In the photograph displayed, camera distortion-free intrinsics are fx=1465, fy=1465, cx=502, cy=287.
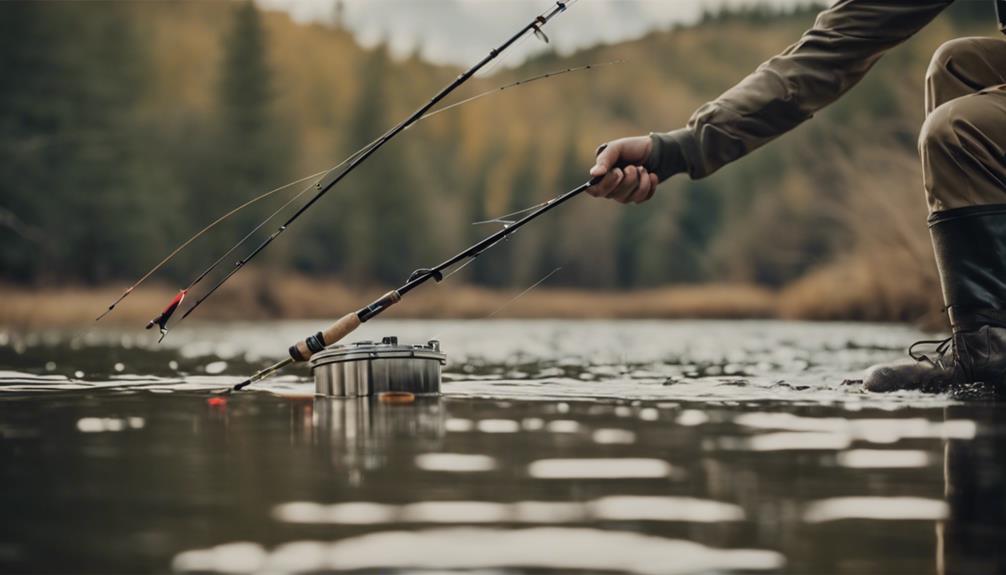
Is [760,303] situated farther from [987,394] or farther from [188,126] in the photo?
Answer: [188,126]

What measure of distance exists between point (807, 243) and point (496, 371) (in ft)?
164

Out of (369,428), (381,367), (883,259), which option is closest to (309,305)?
(883,259)

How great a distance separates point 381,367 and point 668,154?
5.44 ft

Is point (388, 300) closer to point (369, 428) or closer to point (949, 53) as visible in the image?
point (369, 428)

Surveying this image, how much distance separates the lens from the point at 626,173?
5266 millimetres

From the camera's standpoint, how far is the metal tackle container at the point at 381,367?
244 inches

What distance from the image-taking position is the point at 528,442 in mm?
4312

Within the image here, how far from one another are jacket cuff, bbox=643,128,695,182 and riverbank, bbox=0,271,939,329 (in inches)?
597

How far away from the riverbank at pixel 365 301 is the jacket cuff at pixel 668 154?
597 inches

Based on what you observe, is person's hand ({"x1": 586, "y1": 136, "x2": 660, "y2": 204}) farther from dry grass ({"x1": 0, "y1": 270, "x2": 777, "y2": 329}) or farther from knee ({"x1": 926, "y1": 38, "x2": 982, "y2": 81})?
dry grass ({"x1": 0, "y1": 270, "x2": 777, "y2": 329})

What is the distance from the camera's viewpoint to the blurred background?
3228cm

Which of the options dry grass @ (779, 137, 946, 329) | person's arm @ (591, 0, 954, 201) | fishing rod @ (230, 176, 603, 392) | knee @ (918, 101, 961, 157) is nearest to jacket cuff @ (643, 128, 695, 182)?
person's arm @ (591, 0, 954, 201)

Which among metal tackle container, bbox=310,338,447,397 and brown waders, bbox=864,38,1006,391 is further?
metal tackle container, bbox=310,338,447,397

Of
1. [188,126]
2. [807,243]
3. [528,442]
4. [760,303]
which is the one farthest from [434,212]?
[528,442]
